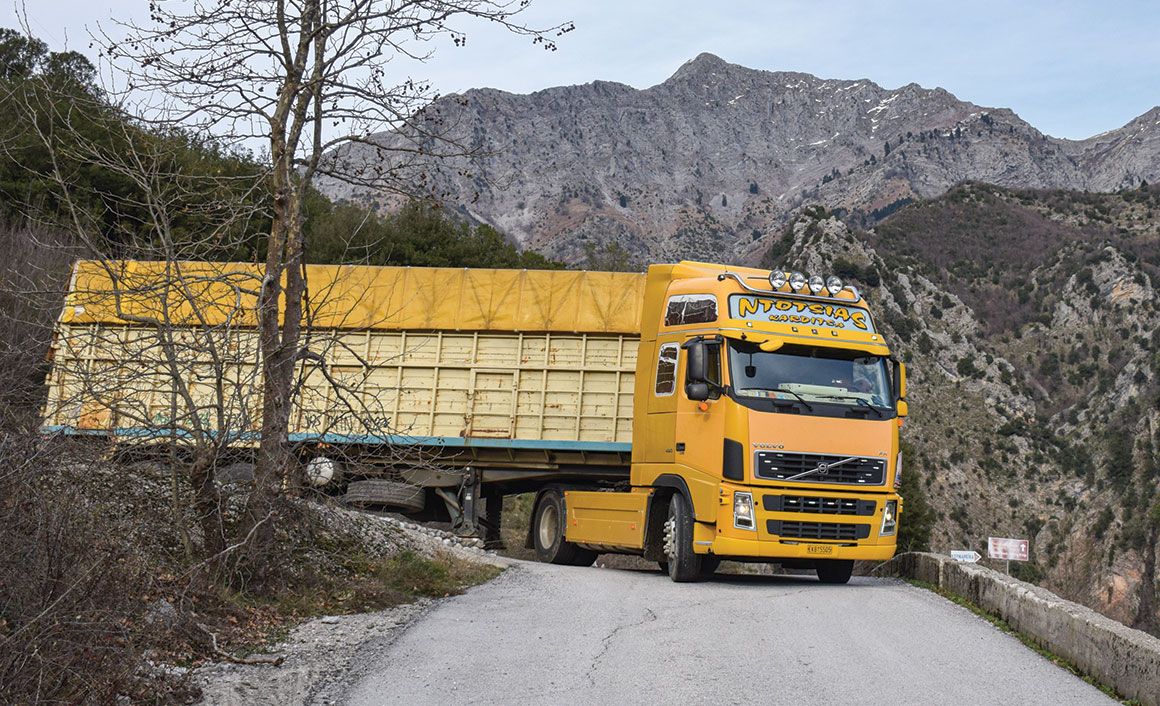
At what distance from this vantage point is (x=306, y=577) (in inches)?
432

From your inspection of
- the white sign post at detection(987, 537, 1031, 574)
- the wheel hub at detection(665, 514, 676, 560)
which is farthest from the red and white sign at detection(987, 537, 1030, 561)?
the wheel hub at detection(665, 514, 676, 560)

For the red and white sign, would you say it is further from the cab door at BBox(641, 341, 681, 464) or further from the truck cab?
the cab door at BBox(641, 341, 681, 464)

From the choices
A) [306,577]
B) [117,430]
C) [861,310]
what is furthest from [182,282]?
[861,310]

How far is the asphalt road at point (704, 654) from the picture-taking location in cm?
729

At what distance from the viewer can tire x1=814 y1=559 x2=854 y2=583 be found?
14.6 m

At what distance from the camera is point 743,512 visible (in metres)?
12.8

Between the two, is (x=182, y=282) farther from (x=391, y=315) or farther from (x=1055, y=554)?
(x=1055, y=554)

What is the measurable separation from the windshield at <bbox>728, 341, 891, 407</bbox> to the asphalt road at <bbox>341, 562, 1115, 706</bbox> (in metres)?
2.33

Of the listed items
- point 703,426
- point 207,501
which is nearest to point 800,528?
point 703,426

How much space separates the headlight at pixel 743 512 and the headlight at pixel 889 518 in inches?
67.8

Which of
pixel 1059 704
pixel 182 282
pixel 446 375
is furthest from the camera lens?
pixel 446 375

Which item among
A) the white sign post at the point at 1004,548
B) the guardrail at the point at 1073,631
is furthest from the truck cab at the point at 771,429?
the white sign post at the point at 1004,548

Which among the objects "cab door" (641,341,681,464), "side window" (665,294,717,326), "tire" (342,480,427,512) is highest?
"side window" (665,294,717,326)

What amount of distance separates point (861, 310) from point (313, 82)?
24.4 ft
